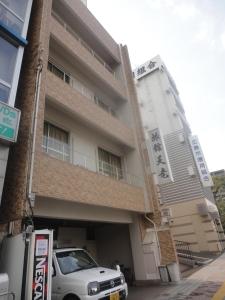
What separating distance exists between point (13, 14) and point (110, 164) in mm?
8101

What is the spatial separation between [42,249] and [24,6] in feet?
29.6

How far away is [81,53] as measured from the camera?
1245 cm

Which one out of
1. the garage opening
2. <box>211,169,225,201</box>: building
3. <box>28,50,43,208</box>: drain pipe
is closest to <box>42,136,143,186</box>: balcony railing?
<box>28,50,43,208</box>: drain pipe

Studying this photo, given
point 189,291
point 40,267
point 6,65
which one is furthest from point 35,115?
point 189,291

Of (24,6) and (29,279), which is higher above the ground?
(24,6)

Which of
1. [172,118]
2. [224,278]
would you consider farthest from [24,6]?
[172,118]

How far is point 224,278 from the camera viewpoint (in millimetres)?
9719

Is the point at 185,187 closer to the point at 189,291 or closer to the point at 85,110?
the point at 189,291

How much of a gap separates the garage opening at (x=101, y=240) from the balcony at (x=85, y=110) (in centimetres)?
490

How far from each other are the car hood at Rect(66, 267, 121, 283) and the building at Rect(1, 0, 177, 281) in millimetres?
2001

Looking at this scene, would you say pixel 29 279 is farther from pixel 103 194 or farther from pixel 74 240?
pixel 74 240

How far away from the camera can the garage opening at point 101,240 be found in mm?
11758

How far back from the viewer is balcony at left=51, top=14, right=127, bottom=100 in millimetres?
11250

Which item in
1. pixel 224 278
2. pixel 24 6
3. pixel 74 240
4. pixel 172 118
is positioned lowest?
pixel 224 278
